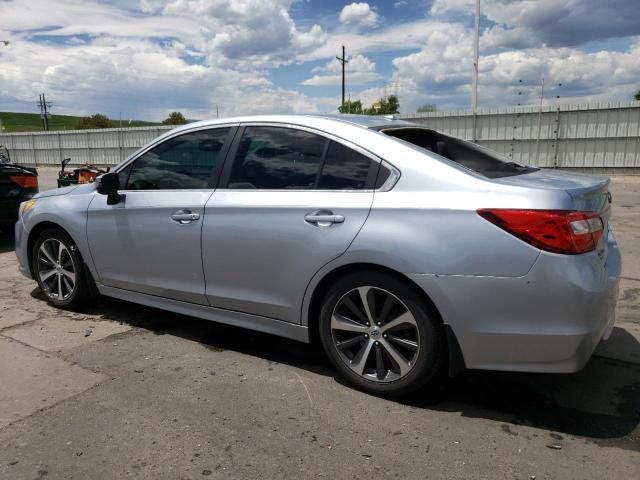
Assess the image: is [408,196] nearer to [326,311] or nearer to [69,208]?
[326,311]

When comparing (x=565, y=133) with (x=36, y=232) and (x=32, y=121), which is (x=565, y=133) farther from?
(x=32, y=121)

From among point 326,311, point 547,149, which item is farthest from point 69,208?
point 547,149

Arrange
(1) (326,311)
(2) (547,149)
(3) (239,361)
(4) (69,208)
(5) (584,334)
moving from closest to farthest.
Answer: (5) (584,334) → (1) (326,311) → (3) (239,361) → (4) (69,208) → (2) (547,149)

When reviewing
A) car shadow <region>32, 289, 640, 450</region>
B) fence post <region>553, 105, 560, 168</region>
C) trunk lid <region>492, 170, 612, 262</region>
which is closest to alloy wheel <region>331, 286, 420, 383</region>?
car shadow <region>32, 289, 640, 450</region>

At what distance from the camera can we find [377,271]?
9.57 feet

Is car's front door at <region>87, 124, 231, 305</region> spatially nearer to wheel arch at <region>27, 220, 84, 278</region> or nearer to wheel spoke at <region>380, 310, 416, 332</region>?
wheel arch at <region>27, 220, 84, 278</region>

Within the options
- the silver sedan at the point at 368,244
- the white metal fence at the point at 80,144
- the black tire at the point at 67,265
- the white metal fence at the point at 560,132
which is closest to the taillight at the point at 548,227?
the silver sedan at the point at 368,244

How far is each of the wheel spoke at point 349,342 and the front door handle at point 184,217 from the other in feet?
4.26

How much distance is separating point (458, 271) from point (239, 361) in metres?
1.74

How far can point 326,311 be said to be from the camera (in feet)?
10.3

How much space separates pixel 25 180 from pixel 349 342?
6678 millimetres

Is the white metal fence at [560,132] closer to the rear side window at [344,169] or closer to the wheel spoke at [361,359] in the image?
the rear side window at [344,169]

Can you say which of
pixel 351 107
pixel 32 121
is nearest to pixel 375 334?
pixel 351 107

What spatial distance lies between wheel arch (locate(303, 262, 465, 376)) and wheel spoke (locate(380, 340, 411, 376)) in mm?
229
